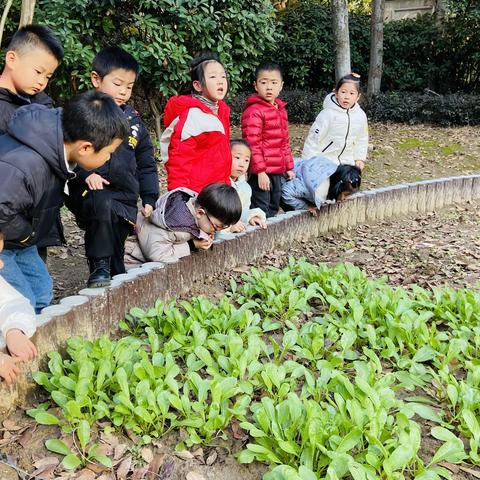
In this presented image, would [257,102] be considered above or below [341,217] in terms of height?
above

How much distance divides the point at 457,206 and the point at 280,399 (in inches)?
224

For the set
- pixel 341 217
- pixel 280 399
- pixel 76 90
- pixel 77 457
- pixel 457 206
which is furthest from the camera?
pixel 76 90

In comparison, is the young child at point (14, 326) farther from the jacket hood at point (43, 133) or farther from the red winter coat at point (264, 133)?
the red winter coat at point (264, 133)

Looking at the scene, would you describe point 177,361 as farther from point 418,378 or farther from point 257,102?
point 257,102

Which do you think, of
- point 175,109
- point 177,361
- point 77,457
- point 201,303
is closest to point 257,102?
point 175,109

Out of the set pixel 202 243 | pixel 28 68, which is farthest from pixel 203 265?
pixel 28 68

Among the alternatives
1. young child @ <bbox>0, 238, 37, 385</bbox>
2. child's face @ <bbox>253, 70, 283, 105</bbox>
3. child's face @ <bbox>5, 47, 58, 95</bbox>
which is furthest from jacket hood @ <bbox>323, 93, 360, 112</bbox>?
young child @ <bbox>0, 238, 37, 385</bbox>

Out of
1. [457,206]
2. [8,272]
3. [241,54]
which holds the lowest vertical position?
[457,206]

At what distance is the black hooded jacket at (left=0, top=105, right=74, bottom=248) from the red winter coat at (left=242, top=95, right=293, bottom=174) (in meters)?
2.89

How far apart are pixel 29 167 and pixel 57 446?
1.21 metres

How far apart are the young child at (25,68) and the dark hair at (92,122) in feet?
2.40

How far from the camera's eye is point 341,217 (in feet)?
21.2

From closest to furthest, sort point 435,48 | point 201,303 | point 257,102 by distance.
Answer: point 201,303 < point 257,102 < point 435,48

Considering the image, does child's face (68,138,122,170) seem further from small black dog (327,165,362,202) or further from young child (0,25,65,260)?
small black dog (327,165,362,202)
